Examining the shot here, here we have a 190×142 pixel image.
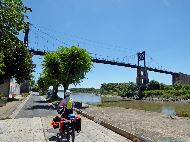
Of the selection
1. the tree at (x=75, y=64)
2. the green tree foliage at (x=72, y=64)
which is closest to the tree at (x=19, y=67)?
the green tree foliage at (x=72, y=64)

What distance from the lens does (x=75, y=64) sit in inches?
1737

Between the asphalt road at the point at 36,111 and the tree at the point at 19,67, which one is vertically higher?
the tree at the point at 19,67

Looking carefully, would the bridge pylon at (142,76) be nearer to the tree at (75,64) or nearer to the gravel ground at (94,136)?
the tree at (75,64)

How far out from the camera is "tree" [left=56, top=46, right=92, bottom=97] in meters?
44.4

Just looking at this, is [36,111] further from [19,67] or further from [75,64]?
[19,67]

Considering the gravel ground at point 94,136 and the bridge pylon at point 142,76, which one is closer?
the gravel ground at point 94,136

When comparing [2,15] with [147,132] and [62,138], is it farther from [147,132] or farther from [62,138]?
[147,132]

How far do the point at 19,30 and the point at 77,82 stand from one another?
3679 centimetres

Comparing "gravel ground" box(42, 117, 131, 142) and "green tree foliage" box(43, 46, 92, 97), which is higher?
"green tree foliage" box(43, 46, 92, 97)

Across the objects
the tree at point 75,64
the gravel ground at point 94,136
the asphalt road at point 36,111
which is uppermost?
the tree at point 75,64

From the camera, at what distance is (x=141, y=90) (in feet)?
414

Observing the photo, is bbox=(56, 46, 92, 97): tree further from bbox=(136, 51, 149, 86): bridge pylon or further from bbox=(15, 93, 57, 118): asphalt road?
bbox=(136, 51, 149, 86): bridge pylon

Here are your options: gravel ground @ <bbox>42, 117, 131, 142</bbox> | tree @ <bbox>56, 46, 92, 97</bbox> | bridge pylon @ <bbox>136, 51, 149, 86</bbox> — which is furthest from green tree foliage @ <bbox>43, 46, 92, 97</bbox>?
bridge pylon @ <bbox>136, 51, 149, 86</bbox>

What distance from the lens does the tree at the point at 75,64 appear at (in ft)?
146
